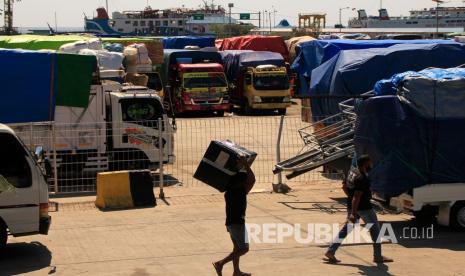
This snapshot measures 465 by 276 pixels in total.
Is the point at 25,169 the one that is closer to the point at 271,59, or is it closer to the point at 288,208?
the point at 288,208

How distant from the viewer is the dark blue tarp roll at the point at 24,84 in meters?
16.9

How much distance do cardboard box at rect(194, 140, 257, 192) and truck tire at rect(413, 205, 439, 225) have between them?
14.2 feet

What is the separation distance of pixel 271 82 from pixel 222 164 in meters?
26.3

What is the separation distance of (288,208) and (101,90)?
5487 mm

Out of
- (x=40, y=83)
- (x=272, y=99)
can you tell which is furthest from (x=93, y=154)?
(x=272, y=99)

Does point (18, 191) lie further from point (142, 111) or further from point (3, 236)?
point (142, 111)

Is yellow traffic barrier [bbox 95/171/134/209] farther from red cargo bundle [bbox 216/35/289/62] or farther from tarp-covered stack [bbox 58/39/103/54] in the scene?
red cargo bundle [bbox 216/35/289/62]

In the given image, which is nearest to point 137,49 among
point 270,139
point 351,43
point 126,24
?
point 270,139

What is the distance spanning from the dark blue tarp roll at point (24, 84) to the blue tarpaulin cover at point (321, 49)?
8.75 meters

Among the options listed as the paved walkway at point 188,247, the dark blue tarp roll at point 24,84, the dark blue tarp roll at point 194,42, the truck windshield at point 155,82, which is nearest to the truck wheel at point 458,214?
the paved walkway at point 188,247

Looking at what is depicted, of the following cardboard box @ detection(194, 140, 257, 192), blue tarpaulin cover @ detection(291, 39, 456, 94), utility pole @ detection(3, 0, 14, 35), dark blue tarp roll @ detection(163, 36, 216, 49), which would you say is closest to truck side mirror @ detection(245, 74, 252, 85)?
blue tarpaulin cover @ detection(291, 39, 456, 94)

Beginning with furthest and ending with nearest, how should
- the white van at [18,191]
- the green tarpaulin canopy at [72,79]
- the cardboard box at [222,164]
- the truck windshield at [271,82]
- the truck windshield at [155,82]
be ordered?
the truck windshield at [271,82]
the truck windshield at [155,82]
the green tarpaulin canopy at [72,79]
the white van at [18,191]
the cardboard box at [222,164]

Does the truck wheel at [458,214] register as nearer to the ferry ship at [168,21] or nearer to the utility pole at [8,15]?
the utility pole at [8,15]

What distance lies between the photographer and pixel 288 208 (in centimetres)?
1462
